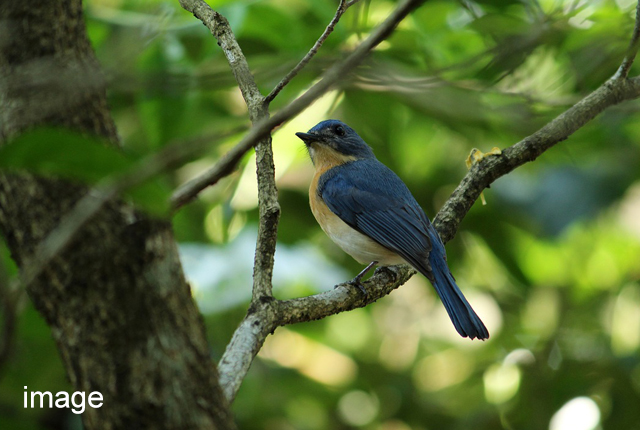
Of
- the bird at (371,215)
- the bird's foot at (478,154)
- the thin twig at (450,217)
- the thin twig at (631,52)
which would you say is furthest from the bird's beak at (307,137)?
the thin twig at (631,52)

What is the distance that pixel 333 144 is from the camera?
5.16 metres

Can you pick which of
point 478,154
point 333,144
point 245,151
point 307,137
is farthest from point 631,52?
point 333,144

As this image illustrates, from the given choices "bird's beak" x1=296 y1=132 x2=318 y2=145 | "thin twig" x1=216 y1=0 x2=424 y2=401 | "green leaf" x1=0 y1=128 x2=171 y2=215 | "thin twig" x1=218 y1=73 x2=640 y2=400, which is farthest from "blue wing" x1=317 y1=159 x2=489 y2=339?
"green leaf" x1=0 y1=128 x2=171 y2=215

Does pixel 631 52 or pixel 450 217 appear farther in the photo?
pixel 450 217

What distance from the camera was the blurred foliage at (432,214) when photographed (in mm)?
3605

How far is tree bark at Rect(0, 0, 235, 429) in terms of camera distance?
1477 mm

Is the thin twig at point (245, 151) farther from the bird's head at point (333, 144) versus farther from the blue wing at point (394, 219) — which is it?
the bird's head at point (333, 144)

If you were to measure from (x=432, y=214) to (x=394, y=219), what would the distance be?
3.14 feet

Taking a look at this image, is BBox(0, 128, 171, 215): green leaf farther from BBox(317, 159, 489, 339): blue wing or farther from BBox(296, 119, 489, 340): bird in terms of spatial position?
BBox(317, 159, 489, 339): blue wing

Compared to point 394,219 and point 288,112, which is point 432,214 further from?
point 288,112

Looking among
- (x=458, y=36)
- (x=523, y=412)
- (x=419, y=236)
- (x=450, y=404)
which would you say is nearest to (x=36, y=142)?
(x=419, y=236)

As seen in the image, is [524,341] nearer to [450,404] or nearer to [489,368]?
[489,368]

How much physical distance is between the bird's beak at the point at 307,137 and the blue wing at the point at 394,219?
0.28 meters

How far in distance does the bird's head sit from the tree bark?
11.4 ft
